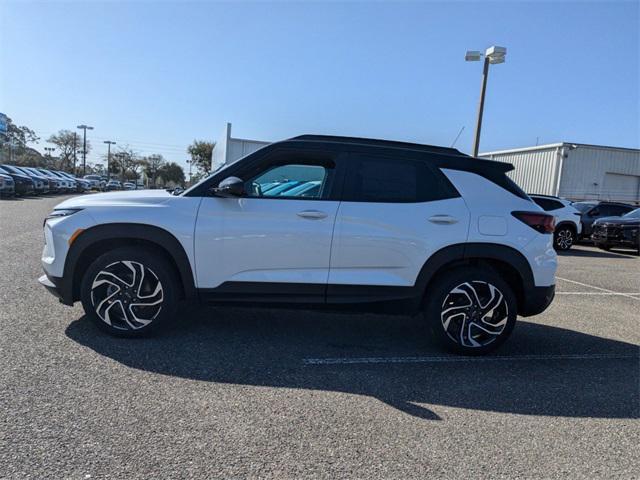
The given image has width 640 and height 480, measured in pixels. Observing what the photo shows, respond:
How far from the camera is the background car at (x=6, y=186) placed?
813 inches

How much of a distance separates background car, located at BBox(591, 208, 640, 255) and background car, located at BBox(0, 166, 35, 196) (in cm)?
2381

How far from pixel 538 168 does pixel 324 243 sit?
24.0m

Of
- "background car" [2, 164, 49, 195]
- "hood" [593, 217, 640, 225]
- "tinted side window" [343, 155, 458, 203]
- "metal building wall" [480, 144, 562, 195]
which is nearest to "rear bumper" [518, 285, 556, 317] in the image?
"tinted side window" [343, 155, 458, 203]

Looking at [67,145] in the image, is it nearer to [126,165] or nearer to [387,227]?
[126,165]

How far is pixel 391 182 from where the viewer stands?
172 inches

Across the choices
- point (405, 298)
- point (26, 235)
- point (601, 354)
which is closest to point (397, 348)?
point (405, 298)

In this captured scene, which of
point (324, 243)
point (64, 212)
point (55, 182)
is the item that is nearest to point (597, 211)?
point (324, 243)

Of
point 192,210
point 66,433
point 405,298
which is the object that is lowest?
point 66,433

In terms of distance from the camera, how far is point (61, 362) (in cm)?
370

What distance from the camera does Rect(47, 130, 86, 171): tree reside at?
79.1 m

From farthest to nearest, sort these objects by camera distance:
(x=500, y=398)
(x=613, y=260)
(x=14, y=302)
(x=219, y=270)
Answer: (x=613, y=260) < (x=14, y=302) < (x=219, y=270) < (x=500, y=398)

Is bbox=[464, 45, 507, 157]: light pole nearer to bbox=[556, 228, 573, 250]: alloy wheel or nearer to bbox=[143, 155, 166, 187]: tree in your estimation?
bbox=[556, 228, 573, 250]: alloy wheel

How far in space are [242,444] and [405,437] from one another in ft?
3.20

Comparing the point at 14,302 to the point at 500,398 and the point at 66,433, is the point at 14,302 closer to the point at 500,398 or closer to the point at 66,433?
the point at 66,433
